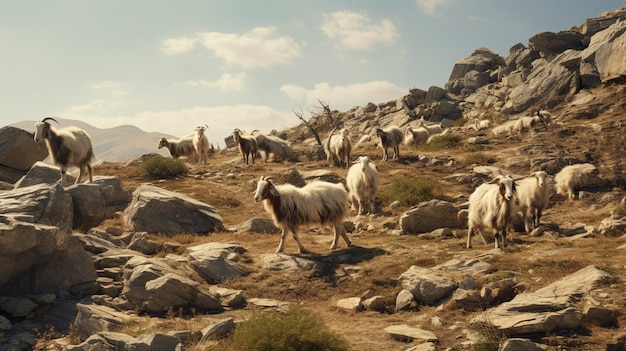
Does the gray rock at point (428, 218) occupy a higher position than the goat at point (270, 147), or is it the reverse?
the goat at point (270, 147)

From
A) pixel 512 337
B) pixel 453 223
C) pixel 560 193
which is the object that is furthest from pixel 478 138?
pixel 512 337

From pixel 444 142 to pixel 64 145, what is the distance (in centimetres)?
2363

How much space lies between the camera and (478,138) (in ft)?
107

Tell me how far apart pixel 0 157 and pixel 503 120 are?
34.4 metres

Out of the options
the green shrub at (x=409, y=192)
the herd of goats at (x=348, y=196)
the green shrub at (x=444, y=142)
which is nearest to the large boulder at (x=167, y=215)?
the herd of goats at (x=348, y=196)

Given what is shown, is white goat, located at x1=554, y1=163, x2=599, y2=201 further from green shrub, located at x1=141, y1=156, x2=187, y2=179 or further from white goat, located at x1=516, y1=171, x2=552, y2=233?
green shrub, located at x1=141, y1=156, x2=187, y2=179

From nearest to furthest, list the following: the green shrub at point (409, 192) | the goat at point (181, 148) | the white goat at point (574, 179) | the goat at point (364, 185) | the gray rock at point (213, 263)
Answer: the gray rock at point (213, 263) < the goat at point (364, 185) < the white goat at point (574, 179) < the green shrub at point (409, 192) < the goat at point (181, 148)

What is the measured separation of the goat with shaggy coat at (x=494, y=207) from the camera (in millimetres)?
13359

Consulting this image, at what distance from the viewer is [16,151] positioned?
1980cm

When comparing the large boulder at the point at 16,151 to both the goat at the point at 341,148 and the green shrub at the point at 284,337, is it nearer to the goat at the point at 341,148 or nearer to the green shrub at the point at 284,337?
the goat at the point at 341,148

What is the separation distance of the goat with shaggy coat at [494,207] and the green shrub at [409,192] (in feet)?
19.3

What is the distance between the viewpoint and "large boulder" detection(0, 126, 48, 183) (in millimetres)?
19656

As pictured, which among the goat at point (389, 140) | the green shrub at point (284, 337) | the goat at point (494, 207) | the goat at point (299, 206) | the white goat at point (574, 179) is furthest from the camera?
the goat at point (389, 140)

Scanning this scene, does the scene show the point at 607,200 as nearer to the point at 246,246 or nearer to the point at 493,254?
the point at 493,254
